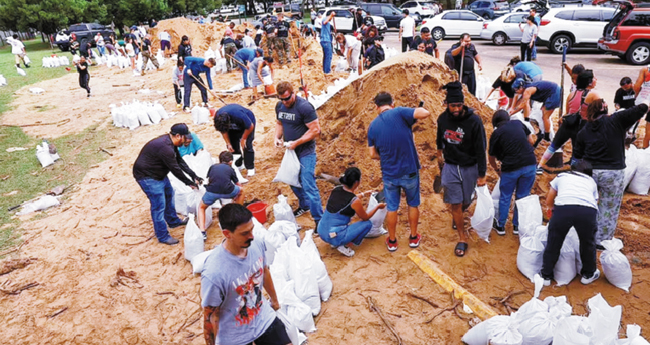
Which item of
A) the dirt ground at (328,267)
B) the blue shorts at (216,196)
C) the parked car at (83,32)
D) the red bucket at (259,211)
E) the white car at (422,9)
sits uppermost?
the parked car at (83,32)

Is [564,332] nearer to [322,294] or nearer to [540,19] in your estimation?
[322,294]

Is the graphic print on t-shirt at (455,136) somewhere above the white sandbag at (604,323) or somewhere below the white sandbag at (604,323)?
above

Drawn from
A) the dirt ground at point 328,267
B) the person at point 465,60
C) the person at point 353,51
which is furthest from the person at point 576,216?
the person at point 353,51

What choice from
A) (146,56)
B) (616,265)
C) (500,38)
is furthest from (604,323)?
(146,56)

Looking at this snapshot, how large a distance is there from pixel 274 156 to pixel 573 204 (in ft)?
15.9

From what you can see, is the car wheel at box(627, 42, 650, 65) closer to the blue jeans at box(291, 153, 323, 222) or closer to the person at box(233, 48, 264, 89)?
the person at box(233, 48, 264, 89)

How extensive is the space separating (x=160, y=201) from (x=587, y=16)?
14.8 meters

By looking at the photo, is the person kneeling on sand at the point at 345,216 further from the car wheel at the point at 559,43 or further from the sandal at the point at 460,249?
the car wheel at the point at 559,43

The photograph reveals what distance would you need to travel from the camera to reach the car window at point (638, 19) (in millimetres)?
11164

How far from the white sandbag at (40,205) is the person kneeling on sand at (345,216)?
4.61 metres

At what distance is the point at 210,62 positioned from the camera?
9.68 m

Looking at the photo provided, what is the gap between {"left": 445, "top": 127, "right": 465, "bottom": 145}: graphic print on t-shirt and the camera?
13.0ft

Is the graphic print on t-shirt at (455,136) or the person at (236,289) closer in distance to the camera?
the person at (236,289)

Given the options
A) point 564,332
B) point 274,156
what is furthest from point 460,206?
point 274,156
